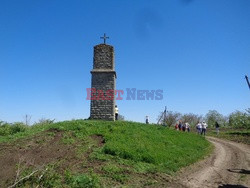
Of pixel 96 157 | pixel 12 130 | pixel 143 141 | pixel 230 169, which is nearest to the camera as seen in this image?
pixel 96 157

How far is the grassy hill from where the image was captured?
759cm

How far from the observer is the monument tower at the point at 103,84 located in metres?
18.3

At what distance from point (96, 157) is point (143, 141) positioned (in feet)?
12.6

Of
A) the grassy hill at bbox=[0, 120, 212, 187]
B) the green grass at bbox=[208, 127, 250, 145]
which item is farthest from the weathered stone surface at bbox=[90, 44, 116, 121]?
the green grass at bbox=[208, 127, 250, 145]

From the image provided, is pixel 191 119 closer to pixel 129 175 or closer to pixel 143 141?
pixel 143 141

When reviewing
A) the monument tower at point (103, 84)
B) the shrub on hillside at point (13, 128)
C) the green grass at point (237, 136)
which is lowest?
the green grass at point (237, 136)

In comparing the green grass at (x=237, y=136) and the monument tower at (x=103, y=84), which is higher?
the monument tower at (x=103, y=84)

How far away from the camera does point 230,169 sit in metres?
10.7

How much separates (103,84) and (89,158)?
977cm

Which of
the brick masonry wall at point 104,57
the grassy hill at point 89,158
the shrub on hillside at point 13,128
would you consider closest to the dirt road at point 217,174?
the grassy hill at point 89,158

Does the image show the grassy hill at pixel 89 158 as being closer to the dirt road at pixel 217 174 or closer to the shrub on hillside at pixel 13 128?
the dirt road at pixel 217 174

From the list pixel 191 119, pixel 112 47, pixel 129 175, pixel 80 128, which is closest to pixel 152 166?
pixel 129 175

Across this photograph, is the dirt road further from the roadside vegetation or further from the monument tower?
the roadside vegetation

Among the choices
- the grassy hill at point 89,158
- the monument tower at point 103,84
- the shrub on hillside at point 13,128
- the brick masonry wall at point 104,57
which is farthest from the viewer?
the brick masonry wall at point 104,57
